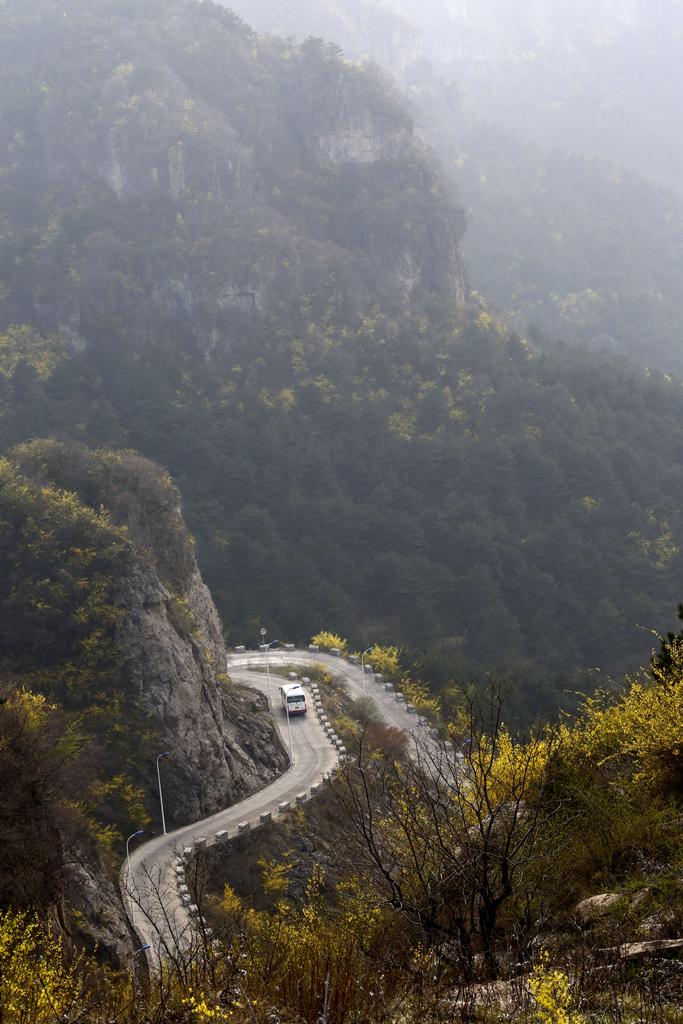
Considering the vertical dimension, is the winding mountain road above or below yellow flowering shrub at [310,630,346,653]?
above

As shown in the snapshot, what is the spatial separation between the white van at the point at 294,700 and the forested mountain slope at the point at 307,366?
16.5 metres

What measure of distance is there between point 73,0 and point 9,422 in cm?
8365

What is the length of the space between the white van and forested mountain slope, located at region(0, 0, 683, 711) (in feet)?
54.2

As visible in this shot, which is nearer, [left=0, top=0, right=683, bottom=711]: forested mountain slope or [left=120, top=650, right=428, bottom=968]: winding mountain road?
[left=120, top=650, right=428, bottom=968]: winding mountain road

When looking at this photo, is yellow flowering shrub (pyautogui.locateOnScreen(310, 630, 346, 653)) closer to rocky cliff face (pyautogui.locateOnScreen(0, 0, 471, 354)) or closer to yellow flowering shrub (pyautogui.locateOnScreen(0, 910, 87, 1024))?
rocky cliff face (pyautogui.locateOnScreen(0, 0, 471, 354))

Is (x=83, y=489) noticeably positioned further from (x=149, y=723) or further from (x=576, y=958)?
(x=576, y=958)

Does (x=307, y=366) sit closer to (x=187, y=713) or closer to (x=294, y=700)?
(x=294, y=700)

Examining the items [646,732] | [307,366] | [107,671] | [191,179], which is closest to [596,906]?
[646,732]

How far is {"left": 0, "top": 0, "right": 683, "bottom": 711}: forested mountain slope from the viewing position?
7988 centimetres

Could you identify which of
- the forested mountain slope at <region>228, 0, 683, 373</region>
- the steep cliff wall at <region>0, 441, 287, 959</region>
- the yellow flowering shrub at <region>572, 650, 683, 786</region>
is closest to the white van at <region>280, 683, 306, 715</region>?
the steep cliff wall at <region>0, 441, 287, 959</region>

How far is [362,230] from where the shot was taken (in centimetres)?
11319

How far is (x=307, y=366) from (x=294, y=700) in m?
59.4

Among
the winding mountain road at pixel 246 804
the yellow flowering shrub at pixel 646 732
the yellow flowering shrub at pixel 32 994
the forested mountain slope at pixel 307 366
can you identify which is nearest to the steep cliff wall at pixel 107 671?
the winding mountain road at pixel 246 804

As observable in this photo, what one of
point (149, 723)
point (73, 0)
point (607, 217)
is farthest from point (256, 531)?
point (607, 217)
